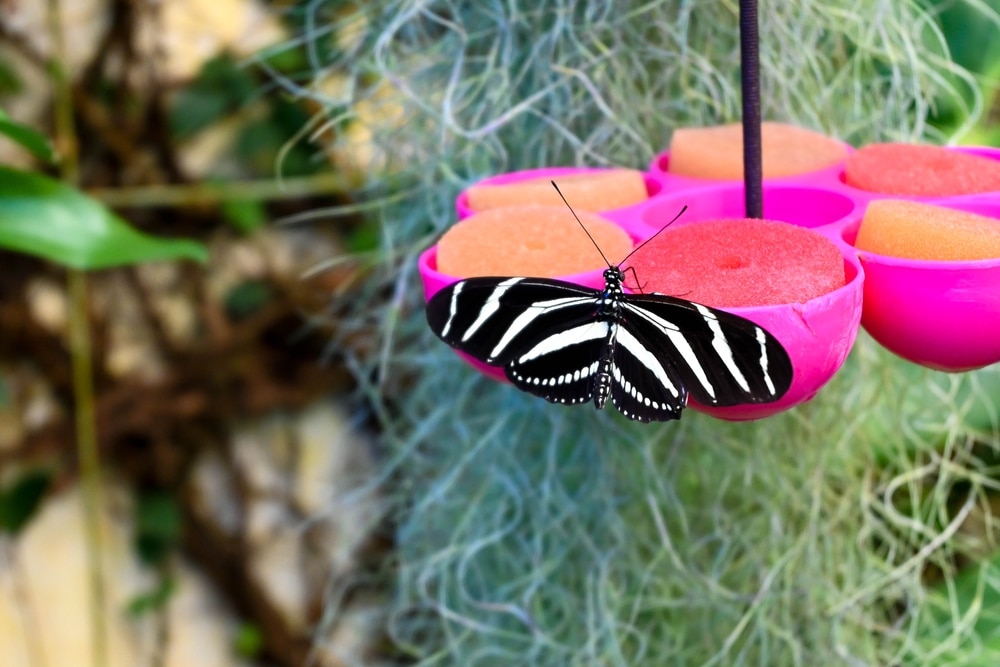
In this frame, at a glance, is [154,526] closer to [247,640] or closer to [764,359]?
[247,640]

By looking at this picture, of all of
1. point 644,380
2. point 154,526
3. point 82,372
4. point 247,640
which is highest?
point 644,380

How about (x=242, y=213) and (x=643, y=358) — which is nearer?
(x=643, y=358)

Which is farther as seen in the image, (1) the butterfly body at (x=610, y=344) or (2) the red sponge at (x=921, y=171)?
(2) the red sponge at (x=921, y=171)

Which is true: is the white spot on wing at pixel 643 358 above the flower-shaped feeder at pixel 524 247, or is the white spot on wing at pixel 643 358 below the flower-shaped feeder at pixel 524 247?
below

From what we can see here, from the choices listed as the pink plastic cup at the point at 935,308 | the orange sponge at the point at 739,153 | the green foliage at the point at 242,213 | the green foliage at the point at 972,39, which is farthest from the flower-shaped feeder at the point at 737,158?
the green foliage at the point at 242,213

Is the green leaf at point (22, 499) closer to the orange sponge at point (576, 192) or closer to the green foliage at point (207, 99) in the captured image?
the green foliage at point (207, 99)

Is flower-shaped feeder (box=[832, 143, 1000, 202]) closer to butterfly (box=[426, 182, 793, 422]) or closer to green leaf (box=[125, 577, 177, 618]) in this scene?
butterfly (box=[426, 182, 793, 422])

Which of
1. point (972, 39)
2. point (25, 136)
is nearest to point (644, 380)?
point (25, 136)
